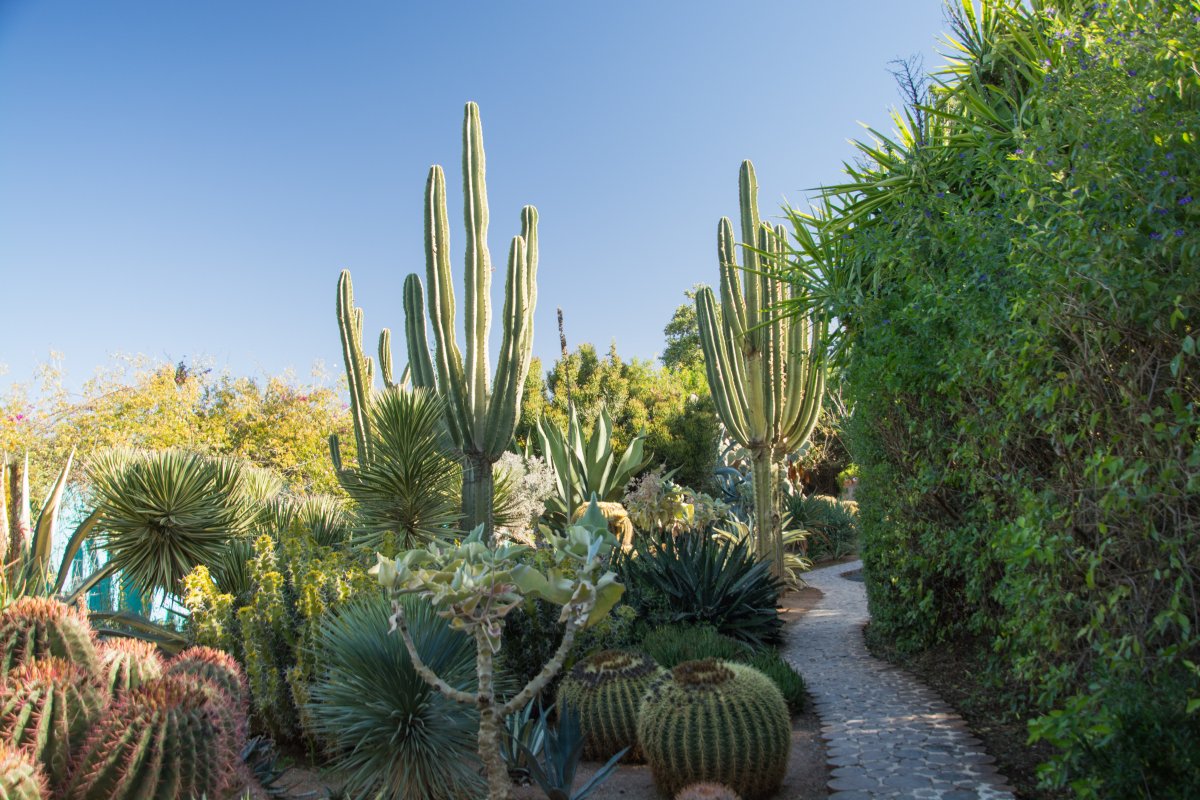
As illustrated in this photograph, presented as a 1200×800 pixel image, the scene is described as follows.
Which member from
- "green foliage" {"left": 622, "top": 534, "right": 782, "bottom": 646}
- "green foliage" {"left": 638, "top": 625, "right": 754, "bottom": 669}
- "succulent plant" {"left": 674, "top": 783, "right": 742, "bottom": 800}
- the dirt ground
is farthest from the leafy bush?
"succulent plant" {"left": 674, "top": 783, "right": 742, "bottom": 800}

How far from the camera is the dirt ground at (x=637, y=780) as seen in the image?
171 inches

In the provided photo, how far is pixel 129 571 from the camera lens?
8.81 m

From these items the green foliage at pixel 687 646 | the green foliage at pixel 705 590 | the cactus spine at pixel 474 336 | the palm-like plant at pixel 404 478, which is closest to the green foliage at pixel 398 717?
the green foliage at pixel 687 646

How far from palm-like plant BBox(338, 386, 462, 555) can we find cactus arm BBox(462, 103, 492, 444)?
1.26m

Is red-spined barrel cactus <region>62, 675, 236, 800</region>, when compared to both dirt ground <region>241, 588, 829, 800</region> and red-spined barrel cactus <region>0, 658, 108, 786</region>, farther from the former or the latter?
dirt ground <region>241, 588, 829, 800</region>

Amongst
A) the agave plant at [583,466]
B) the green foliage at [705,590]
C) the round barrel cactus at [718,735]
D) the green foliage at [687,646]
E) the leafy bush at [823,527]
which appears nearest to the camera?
the round barrel cactus at [718,735]

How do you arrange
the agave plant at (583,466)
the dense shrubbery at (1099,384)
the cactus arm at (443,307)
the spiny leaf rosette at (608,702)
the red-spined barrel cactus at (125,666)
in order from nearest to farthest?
the dense shrubbery at (1099,384), the red-spined barrel cactus at (125,666), the spiny leaf rosette at (608,702), the cactus arm at (443,307), the agave plant at (583,466)

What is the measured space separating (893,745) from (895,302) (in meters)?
2.85

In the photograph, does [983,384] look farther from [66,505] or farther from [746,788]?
[66,505]

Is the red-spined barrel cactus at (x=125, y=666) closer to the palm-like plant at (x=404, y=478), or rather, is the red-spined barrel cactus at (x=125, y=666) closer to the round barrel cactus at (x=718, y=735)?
the round barrel cactus at (x=718, y=735)

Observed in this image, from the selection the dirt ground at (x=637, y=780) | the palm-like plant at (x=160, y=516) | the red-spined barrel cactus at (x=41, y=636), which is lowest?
the dirt ground at (x=637, y=780)

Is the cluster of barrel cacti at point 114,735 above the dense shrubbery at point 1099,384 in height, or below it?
below

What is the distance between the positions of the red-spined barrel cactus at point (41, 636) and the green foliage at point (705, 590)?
16.0 feet

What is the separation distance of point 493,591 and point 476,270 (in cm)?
838
